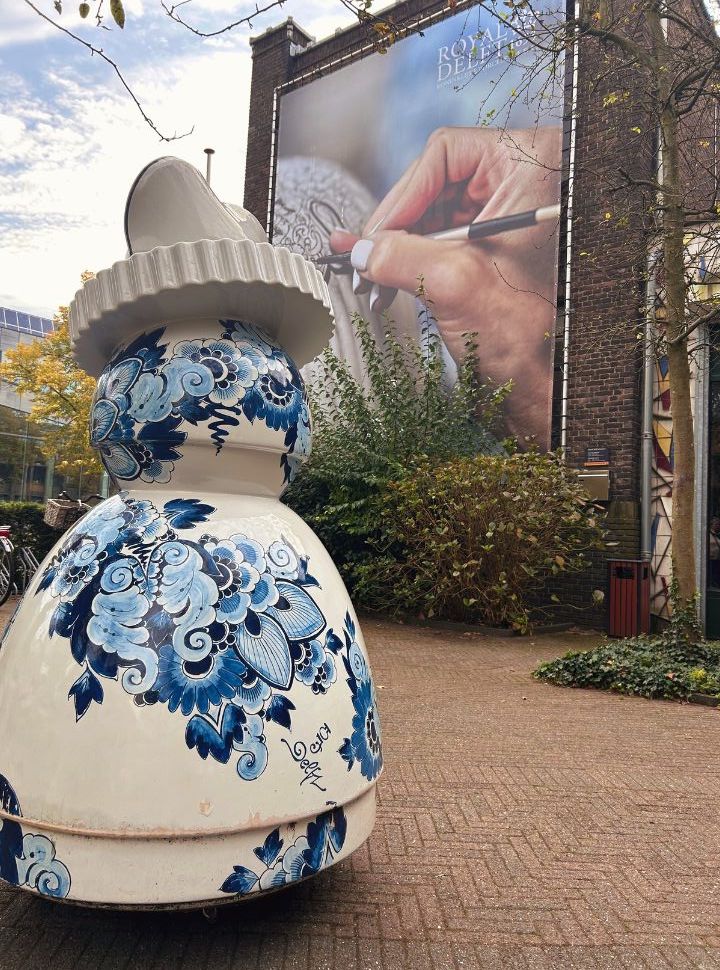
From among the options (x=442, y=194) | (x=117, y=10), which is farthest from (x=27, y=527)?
(x=117, y=10)

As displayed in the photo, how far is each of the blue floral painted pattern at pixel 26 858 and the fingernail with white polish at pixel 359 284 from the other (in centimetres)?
1198

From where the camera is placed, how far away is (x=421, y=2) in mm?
12992

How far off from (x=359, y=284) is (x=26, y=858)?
12194mm

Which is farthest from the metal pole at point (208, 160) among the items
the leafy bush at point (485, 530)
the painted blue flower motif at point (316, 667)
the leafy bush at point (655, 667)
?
the leafy bush at point (485, 530)

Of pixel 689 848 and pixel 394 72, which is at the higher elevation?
pixel 394 72

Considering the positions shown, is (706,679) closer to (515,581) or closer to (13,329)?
(515,581)

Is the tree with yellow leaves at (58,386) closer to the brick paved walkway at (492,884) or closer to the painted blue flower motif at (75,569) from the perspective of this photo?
the brick paved walkway at (492,884)

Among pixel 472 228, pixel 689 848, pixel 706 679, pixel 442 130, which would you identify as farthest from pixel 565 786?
pixel 442 130

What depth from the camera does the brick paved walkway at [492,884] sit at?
6.58 ft

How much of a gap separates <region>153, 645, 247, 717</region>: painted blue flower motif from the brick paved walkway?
0.74 meters

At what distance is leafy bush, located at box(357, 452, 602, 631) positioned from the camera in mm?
8906

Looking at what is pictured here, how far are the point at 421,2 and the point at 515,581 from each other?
10.3 metres

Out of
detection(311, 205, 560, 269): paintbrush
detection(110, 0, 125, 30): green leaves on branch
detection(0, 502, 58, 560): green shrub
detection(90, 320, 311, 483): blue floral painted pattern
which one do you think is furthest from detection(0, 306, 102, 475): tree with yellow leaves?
detection(90, 320, 311, 483): blue floral painted pattern

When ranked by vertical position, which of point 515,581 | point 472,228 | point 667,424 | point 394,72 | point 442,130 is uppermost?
point 394,72
